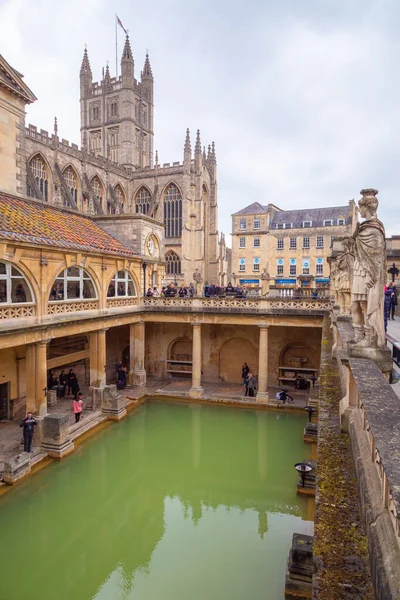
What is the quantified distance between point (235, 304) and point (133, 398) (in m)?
7.58

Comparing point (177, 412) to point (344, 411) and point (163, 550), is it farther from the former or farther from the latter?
point (344, 411)

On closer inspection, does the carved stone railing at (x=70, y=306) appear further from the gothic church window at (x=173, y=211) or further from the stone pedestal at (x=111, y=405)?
the gothic church window at (x=173, y=211)

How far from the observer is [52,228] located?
59.3 ft

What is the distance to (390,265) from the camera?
1975 centimetres

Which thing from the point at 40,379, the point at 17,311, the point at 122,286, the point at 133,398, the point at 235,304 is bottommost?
the point at 133,398

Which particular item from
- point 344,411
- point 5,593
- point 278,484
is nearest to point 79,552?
point 5,593

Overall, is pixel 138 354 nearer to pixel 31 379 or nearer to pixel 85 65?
pixel 31 379

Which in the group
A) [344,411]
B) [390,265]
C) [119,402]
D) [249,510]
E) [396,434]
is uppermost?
[390,265]

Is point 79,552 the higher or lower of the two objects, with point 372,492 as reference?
lower

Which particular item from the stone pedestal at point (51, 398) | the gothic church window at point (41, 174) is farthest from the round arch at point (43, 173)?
the stone pedestal at point (51, 398)

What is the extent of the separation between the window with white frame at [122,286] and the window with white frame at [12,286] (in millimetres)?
6025

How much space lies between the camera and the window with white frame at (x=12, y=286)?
14148 millimetres

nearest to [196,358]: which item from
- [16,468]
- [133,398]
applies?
[133,398]

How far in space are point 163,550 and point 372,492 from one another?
9222 mm
